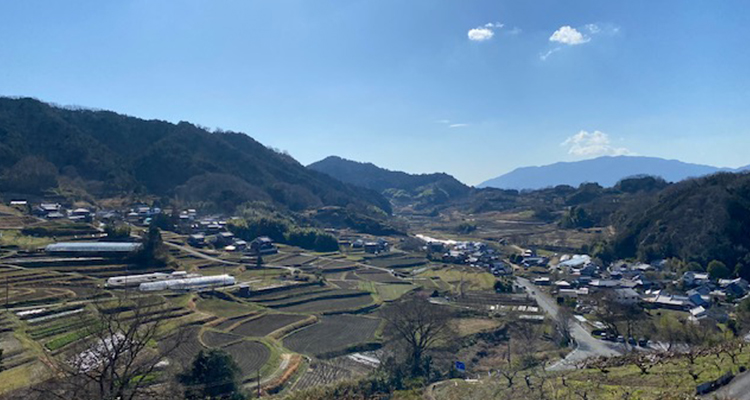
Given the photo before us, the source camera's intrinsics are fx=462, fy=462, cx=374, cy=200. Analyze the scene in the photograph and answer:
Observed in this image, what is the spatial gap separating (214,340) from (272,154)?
4294 inches

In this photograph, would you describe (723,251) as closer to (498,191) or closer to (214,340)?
(214,340)

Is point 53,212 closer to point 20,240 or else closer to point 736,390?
point 20,240

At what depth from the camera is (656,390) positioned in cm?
1297

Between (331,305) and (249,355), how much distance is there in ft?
40.4

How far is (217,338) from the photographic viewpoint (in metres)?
27.7

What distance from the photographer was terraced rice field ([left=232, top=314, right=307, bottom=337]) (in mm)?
29734

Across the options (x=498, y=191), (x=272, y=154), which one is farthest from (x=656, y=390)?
(x=498, y=191)

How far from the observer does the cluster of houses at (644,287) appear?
116 ft

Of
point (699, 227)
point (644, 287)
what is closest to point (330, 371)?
point (644, 287)

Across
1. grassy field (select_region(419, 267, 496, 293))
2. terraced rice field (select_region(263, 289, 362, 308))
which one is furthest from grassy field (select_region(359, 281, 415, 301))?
grassy field (select_region(419, 267, 496, 293))

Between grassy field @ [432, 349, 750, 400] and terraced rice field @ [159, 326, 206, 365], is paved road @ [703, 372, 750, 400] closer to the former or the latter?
grassy field @ [432, 349, 750, 400]

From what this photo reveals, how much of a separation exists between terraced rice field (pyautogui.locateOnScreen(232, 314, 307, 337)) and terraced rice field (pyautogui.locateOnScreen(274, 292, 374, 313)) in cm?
206

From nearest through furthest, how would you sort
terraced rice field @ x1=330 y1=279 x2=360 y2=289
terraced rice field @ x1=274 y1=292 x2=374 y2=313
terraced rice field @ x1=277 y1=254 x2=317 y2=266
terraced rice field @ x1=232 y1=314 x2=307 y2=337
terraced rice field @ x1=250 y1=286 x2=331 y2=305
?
terraced rice field @ x1=232 y1=314 x2=307 y2=337 < terraced rice field @ x1=274 y1=292 x2=374 y2=313 < terraced rice field @ x1=250 y1=286 x2=331 y2=305 < terraced rice field @ x1=330 y1=279 x2=360 y2=289 < terraced rice field @ x1=277 y1=254 x2=317 y2=266

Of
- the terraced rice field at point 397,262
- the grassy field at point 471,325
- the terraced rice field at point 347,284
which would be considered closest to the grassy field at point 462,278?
the terraced rice field at point 397,262
